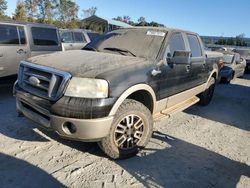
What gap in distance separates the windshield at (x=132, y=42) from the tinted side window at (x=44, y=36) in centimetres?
265

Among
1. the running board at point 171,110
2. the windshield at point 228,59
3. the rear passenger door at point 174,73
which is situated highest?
the rear passenger door at point 174,73

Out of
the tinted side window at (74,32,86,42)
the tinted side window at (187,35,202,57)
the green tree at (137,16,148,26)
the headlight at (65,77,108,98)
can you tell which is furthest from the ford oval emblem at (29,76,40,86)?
the green tree at (137,16,148,26)

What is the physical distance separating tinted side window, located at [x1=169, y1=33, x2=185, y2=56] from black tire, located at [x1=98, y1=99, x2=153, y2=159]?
4.55 feet

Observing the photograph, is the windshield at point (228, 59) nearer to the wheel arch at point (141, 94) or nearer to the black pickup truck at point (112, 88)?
the black pickup truck at point (112, 88)

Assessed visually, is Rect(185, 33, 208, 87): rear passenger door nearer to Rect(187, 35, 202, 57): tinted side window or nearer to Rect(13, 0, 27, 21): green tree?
Rect(187, 35, 202, 57): tinted side window

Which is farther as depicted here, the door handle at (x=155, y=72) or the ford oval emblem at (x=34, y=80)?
the door handle at (x=155, y=72)

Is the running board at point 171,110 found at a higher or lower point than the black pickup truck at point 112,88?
lower

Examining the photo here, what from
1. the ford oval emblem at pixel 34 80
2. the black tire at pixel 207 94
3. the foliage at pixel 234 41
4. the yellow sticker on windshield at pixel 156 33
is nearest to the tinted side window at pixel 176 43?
the yellow sticker on windshield at pixel 156 33

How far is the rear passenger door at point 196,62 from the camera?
579 centimetres

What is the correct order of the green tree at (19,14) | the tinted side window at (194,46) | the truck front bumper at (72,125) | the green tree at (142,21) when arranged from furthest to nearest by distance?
the green tree at (142,21), the green tree at (19,14), the tinted side window at (194,46), the truck front bumper at (72,125)

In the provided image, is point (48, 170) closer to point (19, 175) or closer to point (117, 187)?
point (19, 175)

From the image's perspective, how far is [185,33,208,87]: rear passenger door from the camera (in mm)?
5793

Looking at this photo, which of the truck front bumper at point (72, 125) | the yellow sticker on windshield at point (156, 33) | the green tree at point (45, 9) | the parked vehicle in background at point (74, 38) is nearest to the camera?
the truck front bumper at point (72, 125)

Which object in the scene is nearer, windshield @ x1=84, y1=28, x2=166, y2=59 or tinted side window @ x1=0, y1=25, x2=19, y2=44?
windshield @ x1=84, y1=28, x2=166, y2=59
